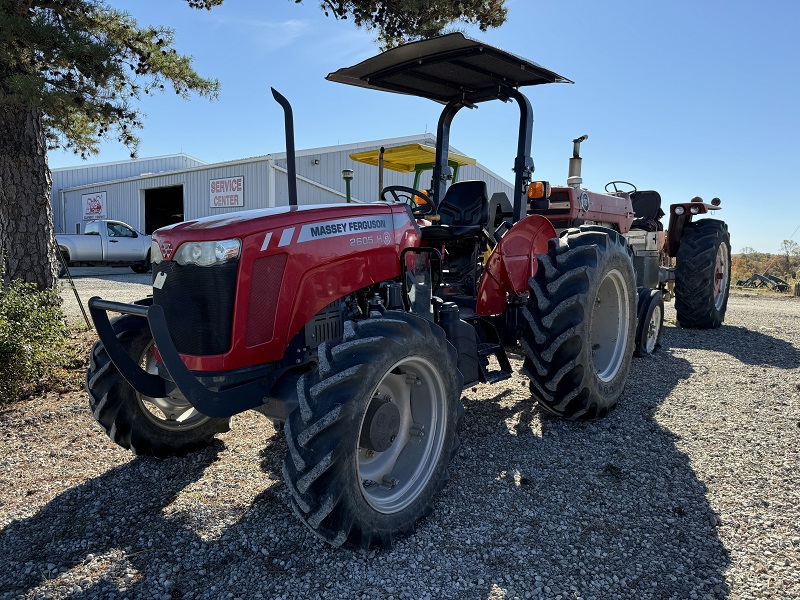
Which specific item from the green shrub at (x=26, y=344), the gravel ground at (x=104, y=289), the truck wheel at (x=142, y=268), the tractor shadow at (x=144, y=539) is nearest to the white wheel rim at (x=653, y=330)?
the tractor shadow at (x=144, y=539)

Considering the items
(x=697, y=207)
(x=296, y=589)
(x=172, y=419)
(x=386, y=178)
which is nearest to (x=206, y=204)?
(x=386, y=178)

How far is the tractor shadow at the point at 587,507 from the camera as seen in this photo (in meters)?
2.24

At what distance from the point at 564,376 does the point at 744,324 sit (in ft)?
20.1

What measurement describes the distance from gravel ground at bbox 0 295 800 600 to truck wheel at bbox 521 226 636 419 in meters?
0.23

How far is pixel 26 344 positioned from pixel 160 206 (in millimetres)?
23005

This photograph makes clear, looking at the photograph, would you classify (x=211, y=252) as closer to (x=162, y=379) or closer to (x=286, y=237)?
(x=286, y=237)

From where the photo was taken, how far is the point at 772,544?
2465 millimetres

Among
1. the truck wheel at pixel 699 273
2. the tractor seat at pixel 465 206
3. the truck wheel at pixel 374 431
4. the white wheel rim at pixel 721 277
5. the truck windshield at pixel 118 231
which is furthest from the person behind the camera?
the truck windshield at pixel 118 231

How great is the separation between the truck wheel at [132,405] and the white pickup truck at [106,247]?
573 inches

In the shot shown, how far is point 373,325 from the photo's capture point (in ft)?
7.90

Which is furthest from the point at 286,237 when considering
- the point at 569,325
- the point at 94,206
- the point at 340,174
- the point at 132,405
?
the point at 94,206

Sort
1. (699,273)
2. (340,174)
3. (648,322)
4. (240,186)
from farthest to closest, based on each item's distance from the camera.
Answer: (240,186) < (340,174) < (699,273) < (648,322)

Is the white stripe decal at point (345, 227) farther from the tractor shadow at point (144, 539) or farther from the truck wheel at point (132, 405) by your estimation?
the tractor shadow at point (144, 539)

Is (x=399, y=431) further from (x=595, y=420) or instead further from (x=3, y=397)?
(x=3, y=397)
